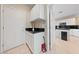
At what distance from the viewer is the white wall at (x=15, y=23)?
4.74 ft

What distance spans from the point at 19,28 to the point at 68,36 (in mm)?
761

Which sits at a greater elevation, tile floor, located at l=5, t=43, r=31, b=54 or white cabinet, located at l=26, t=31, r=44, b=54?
white cabinet, located at l=26, t=31, r=44, b=54

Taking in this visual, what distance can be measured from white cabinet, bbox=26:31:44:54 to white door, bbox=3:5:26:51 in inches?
4.8

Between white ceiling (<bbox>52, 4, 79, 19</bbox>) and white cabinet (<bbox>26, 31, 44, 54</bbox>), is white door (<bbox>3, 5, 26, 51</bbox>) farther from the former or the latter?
white ceiling (<bbox>52, 4, 79, 19</bbox>)

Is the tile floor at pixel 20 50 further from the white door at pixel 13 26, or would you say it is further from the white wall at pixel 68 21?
the white wall at pixel 68 21

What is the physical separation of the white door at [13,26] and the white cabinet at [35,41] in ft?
0.40

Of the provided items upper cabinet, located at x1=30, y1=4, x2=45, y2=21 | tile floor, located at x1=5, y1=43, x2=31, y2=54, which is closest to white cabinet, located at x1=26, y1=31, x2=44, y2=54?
tile floor, located at x1=5, y1=43, x2=31, y2=54

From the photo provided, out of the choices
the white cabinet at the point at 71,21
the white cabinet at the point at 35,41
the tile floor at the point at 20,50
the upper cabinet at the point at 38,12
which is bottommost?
the tile floor at the point at 20,50

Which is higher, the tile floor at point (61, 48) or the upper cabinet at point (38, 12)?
the upper cabinet at point (38, 12)

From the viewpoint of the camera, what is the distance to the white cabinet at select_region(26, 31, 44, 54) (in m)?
1.46

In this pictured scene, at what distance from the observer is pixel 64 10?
1471mm

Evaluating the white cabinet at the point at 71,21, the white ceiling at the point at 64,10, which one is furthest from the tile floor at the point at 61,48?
the white ceiling at the point at 64,10

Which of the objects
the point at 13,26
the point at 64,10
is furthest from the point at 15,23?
the point at 64,10
